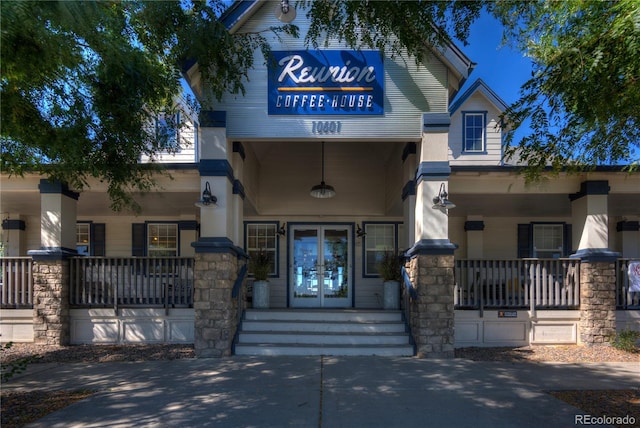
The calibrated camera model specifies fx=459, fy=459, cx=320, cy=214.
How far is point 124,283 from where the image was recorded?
999cm

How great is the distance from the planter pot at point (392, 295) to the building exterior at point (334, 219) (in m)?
0.96

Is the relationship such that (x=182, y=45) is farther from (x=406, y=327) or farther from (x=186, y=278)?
(x=406, y=327)

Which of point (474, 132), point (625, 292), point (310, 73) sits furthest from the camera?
point (474, 132)

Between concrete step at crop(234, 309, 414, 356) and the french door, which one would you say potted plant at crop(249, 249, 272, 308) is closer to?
concrete step at crop(234, 309, 414, 356)

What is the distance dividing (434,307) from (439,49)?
4.82m

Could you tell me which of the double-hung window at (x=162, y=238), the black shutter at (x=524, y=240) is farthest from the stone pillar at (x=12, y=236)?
the black shutter at (x=524, y=240)

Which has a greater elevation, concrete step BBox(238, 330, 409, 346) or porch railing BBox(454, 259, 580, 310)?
porch railing BBox(454, 259, 580, 310)

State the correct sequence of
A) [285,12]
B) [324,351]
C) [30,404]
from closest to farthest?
1. [30,404]
2. [285,12]
3. [324,351]

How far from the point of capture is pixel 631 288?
9.98m

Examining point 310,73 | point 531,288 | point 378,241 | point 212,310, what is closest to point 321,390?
point 212,310

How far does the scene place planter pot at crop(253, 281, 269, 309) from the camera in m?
10.5

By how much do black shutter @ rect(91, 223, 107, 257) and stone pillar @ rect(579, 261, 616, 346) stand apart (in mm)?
12548

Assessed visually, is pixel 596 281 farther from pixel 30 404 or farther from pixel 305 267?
pixel 30 404

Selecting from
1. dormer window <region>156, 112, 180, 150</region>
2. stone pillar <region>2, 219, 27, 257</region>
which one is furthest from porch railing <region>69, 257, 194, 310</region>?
stone pillar <region>2, 219, 27, 257</region>
